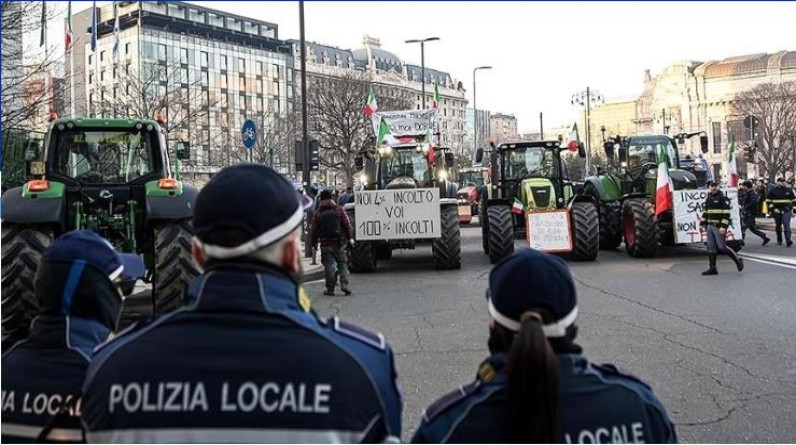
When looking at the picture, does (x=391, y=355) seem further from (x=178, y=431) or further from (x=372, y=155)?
(x=372, y=155)

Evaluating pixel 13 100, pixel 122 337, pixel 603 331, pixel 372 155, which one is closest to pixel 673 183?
pixel 372 155

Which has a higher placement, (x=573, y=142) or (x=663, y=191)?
(x=573, y=142)

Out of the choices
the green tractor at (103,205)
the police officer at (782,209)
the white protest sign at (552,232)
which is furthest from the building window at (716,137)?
the green tractor at (103,205)

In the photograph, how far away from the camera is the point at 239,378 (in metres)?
1.75

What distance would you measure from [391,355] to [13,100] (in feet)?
56.4

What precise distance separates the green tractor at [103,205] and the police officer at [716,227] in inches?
363

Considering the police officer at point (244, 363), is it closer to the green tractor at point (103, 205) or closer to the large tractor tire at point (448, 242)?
the green tractor at point (103, 205)

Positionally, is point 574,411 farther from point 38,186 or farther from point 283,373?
point 38,186

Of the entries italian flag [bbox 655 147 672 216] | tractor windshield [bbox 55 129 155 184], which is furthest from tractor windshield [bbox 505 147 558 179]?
tractor windshield [bbox 55 129 155 184]

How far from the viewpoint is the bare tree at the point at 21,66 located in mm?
14719

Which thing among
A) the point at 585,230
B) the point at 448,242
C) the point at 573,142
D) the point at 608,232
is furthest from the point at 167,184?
the point at 608,232

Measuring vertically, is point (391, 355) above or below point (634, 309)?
above

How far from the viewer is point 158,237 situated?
8.33m

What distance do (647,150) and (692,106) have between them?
70.4 meters
